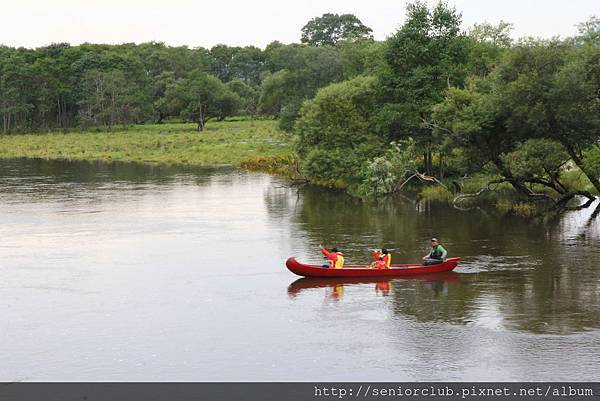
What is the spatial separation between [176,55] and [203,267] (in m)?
129

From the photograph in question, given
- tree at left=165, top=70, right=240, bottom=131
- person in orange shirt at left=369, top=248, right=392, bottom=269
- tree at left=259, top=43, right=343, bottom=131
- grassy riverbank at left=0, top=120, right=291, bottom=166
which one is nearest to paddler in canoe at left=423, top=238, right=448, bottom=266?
person in orange shirt at left=369, top=248, right=392, bottom=269

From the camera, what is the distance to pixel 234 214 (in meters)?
53.6

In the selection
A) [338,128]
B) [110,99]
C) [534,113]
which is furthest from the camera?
[110,99]

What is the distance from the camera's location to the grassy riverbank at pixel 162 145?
3767 inches

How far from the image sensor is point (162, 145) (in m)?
108

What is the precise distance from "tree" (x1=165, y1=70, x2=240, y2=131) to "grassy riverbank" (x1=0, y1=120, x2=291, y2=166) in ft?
8.55

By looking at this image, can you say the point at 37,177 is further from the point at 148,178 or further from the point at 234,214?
the point at 234,214

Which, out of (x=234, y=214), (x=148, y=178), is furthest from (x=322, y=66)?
(x=234, y=214)

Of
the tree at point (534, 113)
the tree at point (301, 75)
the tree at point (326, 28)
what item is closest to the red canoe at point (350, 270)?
the tree at point (534, 113)

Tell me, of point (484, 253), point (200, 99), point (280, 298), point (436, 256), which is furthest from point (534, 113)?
point (200, 99)

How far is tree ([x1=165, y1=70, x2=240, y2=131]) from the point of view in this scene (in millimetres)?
129375

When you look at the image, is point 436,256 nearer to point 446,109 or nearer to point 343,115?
point 446,109

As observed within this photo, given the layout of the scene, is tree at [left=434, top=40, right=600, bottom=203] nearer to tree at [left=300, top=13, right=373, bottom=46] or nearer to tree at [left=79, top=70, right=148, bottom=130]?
tree at [left=79, top=70, right=148, bottom=130]

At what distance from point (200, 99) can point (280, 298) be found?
334 ft
